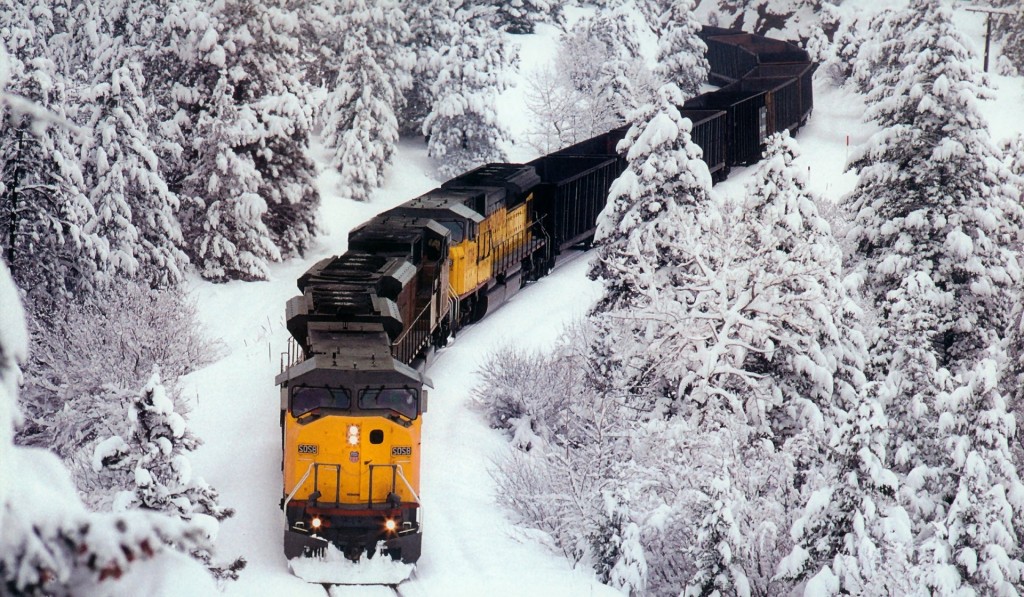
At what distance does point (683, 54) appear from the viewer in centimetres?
7300

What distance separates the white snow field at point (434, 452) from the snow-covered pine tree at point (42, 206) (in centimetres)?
523

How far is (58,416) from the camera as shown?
87.8 feet

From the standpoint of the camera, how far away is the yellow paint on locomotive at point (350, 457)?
17156 millimetres

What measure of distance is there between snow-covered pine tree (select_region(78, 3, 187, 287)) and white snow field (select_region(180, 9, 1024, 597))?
3189mm

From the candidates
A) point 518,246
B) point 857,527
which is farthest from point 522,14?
point 857,527

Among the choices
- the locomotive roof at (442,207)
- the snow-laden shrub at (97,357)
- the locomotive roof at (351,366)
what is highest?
the locomotive roof at (351,366)

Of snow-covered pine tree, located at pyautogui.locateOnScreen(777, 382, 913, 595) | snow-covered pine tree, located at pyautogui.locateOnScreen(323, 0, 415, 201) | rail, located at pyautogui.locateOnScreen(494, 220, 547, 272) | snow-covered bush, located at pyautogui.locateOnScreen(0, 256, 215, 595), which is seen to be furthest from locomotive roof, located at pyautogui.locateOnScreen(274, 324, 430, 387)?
snow-covered pine tree, located at pyautogui.locateOnScreen(323, 0, 415, 201)

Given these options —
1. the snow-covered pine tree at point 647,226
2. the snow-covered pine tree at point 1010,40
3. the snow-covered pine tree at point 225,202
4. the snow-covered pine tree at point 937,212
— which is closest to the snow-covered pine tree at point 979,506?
the snow-covered pine tree at point 937,212

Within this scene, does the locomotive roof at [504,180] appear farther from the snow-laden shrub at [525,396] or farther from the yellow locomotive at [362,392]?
the yellow locomotive at [362,392]

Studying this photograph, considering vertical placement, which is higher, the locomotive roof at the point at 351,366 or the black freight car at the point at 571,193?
the locomotive roof at the point at 351,366

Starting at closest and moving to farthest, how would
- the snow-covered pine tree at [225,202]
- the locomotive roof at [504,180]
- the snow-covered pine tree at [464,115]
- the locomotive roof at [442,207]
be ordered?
the locomotive roof at [442,207] → the locomotive roof at [504,180] → the snow-covered pine tree at [225,202] → the snow-covered pine tree at [464,115]

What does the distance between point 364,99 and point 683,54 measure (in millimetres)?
26601

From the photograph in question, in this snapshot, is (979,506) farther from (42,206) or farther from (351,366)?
(42,206)

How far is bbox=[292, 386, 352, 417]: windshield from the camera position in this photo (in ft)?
55.9
